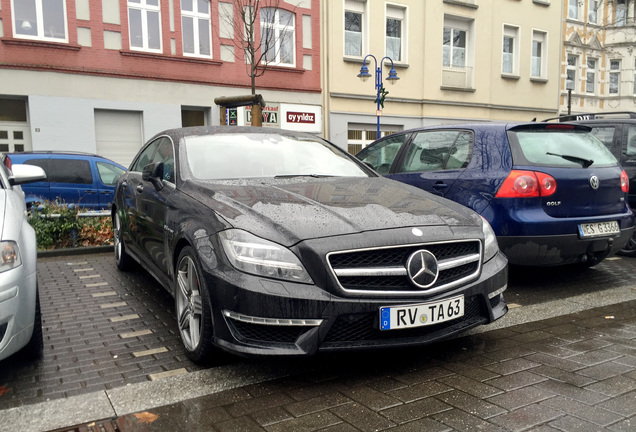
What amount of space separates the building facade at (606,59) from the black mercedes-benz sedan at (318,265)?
27.0 m

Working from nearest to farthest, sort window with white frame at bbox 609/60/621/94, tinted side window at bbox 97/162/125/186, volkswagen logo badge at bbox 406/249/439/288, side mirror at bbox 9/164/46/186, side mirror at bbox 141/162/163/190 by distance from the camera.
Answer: volkswagen logo badge at bbox 406/249/439/288 → side mirror at bbox 9/164/46/186 → side mirror at bbox 141/162/163/190 → tinted side window at bbox 97/162/125/186 → window with white frame at bbox 609/60/621/94

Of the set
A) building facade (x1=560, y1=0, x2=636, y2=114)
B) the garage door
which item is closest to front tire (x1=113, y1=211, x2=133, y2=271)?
the garage door

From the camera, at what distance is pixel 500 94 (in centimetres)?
2334

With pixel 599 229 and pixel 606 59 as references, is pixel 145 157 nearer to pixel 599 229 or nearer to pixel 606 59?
pixel 599 229

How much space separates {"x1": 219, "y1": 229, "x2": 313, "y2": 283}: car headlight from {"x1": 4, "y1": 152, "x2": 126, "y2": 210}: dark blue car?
798 centimetres

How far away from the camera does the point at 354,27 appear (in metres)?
19.7

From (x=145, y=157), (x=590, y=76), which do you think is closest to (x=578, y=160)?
(x=145, y=157)

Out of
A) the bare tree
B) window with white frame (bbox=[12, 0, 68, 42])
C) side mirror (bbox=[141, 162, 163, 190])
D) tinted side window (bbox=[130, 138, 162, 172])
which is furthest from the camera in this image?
the bare tree

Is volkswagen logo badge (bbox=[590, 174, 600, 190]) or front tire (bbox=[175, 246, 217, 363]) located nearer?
front tire (bbox=[175, 246, 217, 363])

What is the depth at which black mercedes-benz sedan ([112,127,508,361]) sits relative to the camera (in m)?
2.93

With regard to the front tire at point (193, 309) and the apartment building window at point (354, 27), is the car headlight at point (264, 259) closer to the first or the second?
the front tire at point (193, 309)

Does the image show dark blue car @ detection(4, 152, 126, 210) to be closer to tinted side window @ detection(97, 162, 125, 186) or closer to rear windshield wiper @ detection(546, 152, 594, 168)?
tinted side window @ detection(97, 162, 125, 186)

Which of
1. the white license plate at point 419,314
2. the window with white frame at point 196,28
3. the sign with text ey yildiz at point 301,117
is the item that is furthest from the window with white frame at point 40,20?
the white license plate at point 419,314

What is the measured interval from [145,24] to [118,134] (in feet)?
10.6
